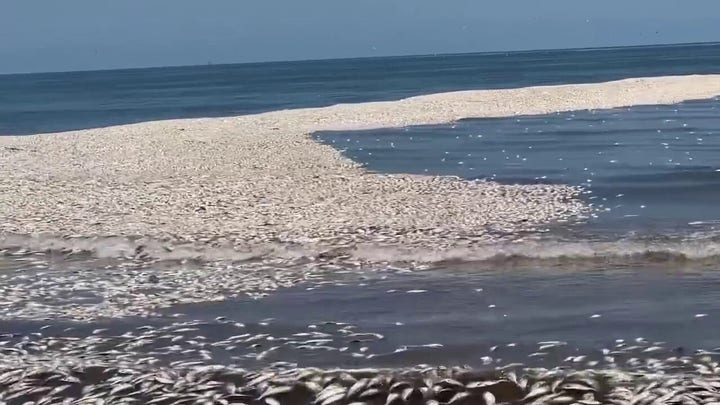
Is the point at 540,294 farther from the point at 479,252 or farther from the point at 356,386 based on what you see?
the point at 356,386

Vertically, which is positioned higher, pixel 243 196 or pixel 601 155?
pixel 601 155

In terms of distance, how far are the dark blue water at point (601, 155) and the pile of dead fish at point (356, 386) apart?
9.83 meters

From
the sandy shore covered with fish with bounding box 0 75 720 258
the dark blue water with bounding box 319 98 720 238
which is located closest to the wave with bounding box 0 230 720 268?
the sandy shore covered with fish with bounding box 0 75 720 258

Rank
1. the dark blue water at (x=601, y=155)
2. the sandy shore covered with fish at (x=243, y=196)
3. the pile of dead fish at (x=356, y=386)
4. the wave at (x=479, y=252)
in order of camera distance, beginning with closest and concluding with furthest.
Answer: the pile of dead fish at (x=356, y=386) → the wave at (x=479, y=252) → the sandy shore covered with fish at (x=243, y=196) → the dark blue water at (x=601, y=155)

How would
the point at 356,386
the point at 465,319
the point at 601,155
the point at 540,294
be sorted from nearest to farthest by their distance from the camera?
the point at 356,386 → the point at 465,319 → the point at 540,294 → the point at 601,155

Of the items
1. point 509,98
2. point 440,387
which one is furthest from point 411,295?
point 509,98

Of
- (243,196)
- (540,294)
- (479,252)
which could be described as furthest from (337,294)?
(243,196)

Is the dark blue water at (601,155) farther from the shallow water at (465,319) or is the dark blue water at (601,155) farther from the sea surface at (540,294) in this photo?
the shallow water at (465,319)

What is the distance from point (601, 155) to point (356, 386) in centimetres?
2356

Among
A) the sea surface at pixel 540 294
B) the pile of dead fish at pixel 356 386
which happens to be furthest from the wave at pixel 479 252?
the pile of dead fish at pixel 356 386

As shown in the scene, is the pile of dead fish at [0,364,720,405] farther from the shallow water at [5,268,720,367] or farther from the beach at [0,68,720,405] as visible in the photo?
the shallow water at [5,268,720,367]

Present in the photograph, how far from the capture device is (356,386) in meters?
10.2

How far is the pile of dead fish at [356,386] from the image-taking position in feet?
31.9

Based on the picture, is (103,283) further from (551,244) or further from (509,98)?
(509,98)
